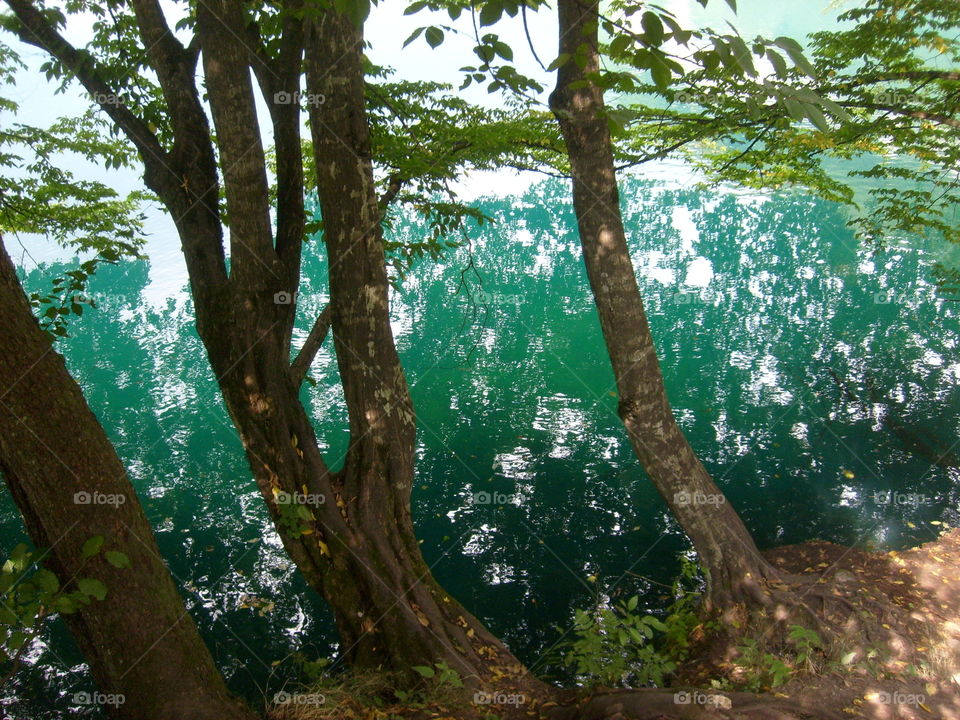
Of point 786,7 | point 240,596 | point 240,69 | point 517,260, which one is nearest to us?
point 240,69

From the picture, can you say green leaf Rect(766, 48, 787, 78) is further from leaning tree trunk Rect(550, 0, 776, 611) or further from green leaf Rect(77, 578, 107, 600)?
green leaf Rect(77, 578, 107, 600)

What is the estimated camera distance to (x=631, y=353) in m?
3.90

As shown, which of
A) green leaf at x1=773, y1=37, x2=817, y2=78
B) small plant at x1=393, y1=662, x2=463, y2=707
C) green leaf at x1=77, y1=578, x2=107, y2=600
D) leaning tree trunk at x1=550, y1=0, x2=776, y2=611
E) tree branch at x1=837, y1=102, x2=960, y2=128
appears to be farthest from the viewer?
tree branch at x1=837, y1=102, x2=960, y2=128

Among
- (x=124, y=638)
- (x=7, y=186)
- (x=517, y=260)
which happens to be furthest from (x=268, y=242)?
(x=517, y=260)

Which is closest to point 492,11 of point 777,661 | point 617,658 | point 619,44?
point 619,44

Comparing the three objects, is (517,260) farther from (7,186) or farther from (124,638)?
(124,638)

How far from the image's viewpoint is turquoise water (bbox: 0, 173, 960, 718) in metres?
5.34

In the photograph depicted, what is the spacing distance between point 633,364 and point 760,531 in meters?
2.99

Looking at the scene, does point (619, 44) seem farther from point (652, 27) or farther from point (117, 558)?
point (117, 558)

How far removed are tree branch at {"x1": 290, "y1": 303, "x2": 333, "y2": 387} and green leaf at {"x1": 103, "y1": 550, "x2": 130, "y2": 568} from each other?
1.60 m

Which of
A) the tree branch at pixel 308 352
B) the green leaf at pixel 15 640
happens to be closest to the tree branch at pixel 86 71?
the tree branch at pixel 308 352

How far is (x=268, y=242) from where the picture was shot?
11.3ft

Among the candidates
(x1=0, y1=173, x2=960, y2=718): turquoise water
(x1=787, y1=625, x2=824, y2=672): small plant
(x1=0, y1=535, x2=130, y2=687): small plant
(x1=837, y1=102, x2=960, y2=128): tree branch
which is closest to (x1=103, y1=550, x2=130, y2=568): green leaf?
(x1=0, y1=535, x2=130, y2=687): small plant

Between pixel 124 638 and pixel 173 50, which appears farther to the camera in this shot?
pixel 173 50
